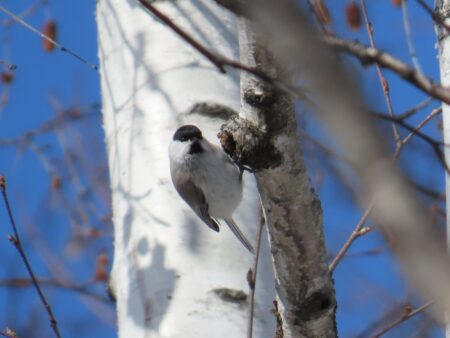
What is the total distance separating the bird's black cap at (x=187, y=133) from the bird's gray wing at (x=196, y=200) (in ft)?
0.39

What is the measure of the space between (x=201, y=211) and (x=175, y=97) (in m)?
0.27

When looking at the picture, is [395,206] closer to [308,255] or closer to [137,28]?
[308,255]

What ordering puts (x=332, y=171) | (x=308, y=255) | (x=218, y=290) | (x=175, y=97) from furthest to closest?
1. (x=175, y=97)
2. (x=218, y=290)
3. (x=308, y=255)
4. (x=332, y=171)

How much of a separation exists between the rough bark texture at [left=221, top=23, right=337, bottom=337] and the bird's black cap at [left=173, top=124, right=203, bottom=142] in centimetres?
56

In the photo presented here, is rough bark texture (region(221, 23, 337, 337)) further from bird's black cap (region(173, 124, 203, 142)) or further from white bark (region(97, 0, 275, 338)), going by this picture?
bird's black cap (region(173, 124, 203, 142))

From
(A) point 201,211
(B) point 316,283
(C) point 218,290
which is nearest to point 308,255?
(B) point 316,283

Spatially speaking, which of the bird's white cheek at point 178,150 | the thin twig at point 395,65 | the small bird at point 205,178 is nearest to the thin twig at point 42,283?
the small bird at point 205,178

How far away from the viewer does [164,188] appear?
1.74 meters

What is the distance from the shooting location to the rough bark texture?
1100mm

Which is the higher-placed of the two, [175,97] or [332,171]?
[175,97]

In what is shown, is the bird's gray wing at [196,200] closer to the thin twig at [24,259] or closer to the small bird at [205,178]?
the small bird at [205,178]

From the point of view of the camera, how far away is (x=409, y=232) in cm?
45

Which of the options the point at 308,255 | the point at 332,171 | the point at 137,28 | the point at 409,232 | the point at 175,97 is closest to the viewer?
the point at 409,232

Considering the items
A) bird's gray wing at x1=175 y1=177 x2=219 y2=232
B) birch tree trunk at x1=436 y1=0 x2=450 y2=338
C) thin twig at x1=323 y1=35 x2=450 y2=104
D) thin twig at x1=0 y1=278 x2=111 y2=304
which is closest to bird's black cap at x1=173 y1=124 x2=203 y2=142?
bird's gray wing at x1=175 y1=177 x2=219 y2=232
